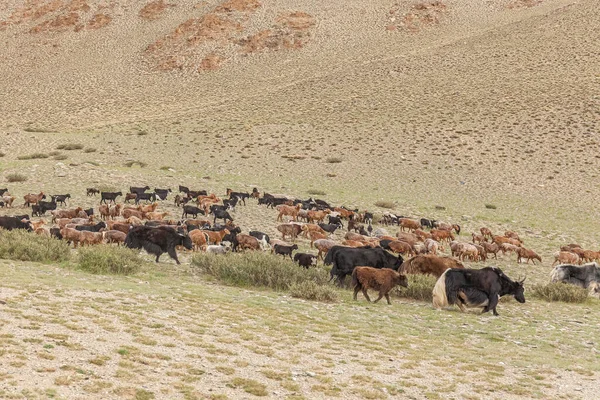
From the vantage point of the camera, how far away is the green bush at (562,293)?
620 inches

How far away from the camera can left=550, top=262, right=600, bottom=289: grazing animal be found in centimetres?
1725

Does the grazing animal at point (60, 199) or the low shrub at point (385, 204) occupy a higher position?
the low shrub at point (385, 204)

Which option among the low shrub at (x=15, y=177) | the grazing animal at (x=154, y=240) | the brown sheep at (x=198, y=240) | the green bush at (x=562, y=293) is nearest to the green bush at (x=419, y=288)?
the green bush at (x=562, y=293)

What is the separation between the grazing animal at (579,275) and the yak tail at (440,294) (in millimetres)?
5426

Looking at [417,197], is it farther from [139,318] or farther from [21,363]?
[21,363]

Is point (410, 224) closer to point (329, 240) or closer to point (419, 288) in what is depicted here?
point (329, 240)

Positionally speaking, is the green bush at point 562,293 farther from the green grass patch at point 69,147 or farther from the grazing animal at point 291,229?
the green grass patch at point 69,147

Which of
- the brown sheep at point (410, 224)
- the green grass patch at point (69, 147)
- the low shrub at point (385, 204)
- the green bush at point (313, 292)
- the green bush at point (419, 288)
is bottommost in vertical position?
the green bush at point (313, 292)

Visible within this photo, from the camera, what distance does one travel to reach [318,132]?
55.0 meters

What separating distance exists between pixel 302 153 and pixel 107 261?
35.4 metres

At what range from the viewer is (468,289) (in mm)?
13656

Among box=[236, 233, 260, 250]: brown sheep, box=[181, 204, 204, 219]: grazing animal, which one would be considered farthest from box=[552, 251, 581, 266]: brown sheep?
box=[181, 204, 204, 219]: grazing animal

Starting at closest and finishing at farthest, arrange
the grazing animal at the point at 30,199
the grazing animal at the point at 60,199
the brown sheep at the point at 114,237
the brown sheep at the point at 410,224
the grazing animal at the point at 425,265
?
the grazing animal at the point at 425,265
the brown sheep at the point at 114,237
the grazing animal at the point at 30,199
the grazing animal at the point at 60,199
the brown sheep at the point at 410,224

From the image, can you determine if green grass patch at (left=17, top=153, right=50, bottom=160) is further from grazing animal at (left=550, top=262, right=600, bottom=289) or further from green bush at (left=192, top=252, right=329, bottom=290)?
grazing animal at (left=550, top=262, right=600, bottom=289)
